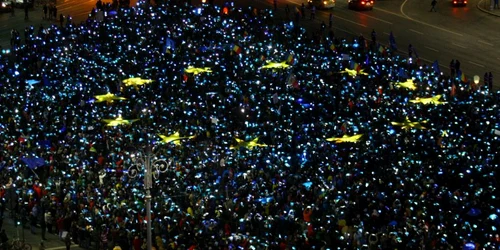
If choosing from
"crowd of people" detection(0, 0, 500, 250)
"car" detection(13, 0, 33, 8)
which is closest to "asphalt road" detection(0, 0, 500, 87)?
"car" detection(13, 0, 33, 8)

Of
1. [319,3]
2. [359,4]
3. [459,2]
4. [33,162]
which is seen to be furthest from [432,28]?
[33,162]

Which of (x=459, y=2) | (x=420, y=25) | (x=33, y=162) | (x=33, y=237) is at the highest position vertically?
A: (x=33, y=162)

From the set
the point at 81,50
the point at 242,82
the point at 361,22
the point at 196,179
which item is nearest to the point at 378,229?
the point at 196,179

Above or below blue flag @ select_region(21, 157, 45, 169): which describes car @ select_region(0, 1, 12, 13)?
below

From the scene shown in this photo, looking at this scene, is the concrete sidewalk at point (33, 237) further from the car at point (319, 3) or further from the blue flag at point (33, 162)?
the car at point (319, 3)

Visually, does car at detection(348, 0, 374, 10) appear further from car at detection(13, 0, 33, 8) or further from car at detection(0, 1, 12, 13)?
car at detection(0, 1, 12, 13)

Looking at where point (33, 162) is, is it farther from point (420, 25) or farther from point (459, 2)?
point (459, 2)
